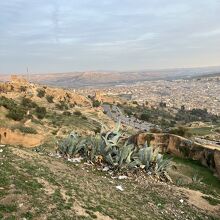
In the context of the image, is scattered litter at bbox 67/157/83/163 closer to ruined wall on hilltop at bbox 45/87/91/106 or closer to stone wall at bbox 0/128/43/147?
stone wall at bbox 0/128/43/147

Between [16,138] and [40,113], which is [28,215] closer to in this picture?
[16,138]

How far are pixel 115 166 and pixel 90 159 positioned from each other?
3.75 feet

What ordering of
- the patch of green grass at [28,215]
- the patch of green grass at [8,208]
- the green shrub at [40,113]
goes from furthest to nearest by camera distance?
the green shrub at [40,113] → the patch of green grass at [8,208] → the patch of green grass at [28,215]

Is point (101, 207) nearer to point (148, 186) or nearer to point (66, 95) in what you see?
point (148, 186)

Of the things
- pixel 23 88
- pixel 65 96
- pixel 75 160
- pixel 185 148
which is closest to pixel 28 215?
pixel 75 160

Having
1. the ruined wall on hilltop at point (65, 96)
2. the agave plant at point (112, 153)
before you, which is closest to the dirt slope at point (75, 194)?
the agave plant at point (112, 153)

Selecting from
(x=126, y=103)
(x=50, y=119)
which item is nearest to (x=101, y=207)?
(x=50, y=119)

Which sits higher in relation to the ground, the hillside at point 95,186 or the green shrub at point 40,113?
the hillside at point 95,186

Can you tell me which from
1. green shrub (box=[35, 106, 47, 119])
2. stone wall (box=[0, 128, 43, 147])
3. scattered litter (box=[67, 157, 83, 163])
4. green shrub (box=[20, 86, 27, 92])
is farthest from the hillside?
green shrub (box=[20, 86, 27, 92])

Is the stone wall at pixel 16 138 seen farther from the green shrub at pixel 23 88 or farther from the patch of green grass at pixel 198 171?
the green shrub at pixel 23 88

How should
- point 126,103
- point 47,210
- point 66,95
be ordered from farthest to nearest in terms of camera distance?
1. point 126,103
2. point 66,95
3. point 47,210

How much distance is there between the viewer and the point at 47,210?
11.0 meters

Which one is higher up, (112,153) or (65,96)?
(112,153)

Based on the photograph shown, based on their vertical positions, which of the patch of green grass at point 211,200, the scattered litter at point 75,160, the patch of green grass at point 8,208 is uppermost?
the patch of green grass at point 8,208
